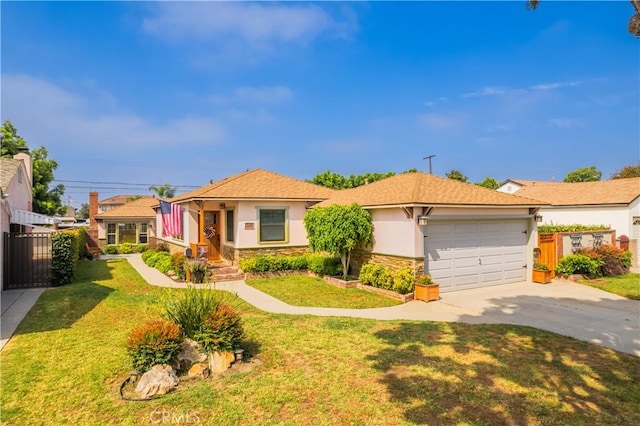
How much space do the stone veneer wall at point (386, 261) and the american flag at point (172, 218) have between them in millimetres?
9381

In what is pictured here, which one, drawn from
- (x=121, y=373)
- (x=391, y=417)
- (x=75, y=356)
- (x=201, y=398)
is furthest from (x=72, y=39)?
(x=391, y=417)

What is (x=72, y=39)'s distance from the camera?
36.9 ft

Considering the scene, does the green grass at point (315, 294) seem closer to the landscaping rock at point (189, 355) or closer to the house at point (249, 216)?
the house at point (249, 216)

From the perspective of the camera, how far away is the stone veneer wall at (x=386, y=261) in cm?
1110

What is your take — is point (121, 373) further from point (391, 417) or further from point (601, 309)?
point (601, 309)

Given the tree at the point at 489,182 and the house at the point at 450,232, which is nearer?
the house at the point at 450,232

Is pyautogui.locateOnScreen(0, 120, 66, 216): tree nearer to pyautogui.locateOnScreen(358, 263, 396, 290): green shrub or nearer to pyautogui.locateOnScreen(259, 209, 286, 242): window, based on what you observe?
pyautogui.locateOnScreen(259, 209, 286, 242): window

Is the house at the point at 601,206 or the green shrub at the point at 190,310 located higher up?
the house at the point at 601,206

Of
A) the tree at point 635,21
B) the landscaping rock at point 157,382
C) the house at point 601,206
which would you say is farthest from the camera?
the house at point 601,206

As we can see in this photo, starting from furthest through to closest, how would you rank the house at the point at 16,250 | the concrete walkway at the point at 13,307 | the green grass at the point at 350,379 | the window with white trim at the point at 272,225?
1. the window with white trim at the point at 272,225
2. the house at the point at 16,250
3. the concrete walkway at the point at 13,307
4. the green grass at the point at 350,379

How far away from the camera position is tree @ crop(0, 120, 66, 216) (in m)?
25.3

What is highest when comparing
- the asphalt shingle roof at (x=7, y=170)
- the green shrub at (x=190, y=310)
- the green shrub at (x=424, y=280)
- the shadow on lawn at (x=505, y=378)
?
the asphalt shingle roof at (x=7, y=170)

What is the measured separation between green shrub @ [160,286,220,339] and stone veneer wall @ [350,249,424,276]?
6.86 metres

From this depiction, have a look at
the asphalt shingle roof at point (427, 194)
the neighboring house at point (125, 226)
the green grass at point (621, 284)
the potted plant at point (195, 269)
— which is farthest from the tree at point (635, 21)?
the neighboring house at point (125, 226)
